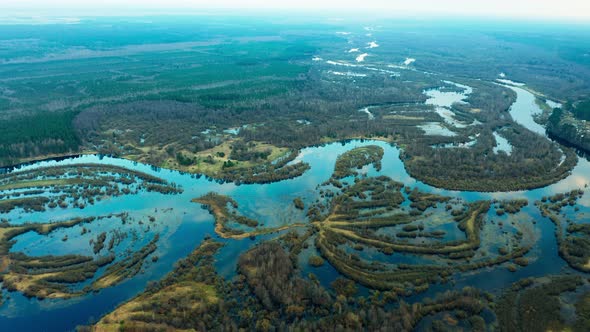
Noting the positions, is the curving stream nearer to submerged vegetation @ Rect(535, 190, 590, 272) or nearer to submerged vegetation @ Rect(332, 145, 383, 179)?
submerged vegetation @ Rect(535, 190, 590, 272)

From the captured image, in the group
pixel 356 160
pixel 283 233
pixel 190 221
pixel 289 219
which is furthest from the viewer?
pixel 356 160

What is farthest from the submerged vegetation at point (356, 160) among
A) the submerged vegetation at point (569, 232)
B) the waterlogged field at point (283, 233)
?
the submerged vegetation at point (569, 232)

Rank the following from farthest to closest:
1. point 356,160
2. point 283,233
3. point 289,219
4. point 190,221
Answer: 1. point 356,160
2. point 289,219
3. point 190,221
4. point 283,233

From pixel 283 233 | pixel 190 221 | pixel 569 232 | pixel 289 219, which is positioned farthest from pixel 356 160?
pixel 569 232


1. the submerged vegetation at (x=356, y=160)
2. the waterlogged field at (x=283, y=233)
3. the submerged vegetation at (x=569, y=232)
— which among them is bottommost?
the submerged vegetation at (x=569, y=232)

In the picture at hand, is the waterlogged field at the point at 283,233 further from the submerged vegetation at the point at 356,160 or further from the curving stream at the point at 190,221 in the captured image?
the submerged vegetation at the point at 356,160

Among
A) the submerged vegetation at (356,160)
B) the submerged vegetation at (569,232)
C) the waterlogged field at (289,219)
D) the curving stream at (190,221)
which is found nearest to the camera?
the waterlogged field at (289,219)

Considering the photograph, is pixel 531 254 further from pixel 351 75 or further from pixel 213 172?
pixel 351 75

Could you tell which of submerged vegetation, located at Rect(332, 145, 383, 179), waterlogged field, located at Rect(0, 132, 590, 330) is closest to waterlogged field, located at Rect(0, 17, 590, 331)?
waterlogged field, located at Rect(0, 132, 590, 330)

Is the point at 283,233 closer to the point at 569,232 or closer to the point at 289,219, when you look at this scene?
the point at 289,219
